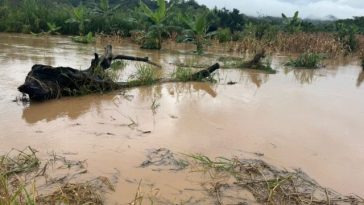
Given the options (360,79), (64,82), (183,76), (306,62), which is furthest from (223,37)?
(64,82)

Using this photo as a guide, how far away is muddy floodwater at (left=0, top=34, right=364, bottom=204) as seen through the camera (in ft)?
13.9

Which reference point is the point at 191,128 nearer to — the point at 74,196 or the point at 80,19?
the point at 74,196

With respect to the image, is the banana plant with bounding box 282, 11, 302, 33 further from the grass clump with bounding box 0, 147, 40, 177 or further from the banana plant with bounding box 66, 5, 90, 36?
the grass clump with bounding box 0, 147, 40, 177

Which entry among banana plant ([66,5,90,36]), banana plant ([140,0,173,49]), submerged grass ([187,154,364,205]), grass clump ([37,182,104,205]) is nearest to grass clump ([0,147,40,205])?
grass clump ([37,182,104,205])

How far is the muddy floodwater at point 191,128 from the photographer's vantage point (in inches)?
167

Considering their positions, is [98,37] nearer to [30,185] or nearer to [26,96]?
[26,96]

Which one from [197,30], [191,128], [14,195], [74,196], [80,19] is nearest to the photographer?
[14,195]

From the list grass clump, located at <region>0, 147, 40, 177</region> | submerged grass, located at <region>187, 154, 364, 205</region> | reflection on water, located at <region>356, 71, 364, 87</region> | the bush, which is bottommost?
submerged grass, located at <region>187, 154, 364, 205</region>

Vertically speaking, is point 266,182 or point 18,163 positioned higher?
point 18,163

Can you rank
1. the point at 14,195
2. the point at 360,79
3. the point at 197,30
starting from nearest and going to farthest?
1. the point at 14,195
2. the point at 360,79
3. the point at 197,30

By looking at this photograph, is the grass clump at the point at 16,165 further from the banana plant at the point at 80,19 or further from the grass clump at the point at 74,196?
the banana plant at the point at 80,19

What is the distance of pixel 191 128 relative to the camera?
5.50 meters

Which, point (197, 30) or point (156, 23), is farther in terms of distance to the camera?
point (156, 23)

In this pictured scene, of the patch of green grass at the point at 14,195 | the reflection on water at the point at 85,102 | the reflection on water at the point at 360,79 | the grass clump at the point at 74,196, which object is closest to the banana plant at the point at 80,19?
the reflection on water at the point at 85,102
